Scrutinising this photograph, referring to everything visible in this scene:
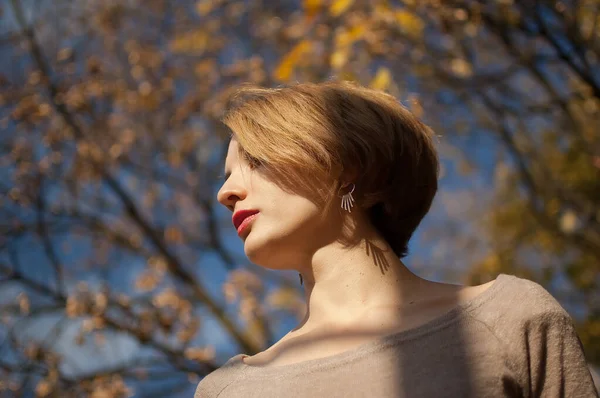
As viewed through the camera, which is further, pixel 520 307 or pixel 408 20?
pixel 408 20

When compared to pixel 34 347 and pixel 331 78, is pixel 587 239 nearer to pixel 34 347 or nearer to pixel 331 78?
pixel 331 78

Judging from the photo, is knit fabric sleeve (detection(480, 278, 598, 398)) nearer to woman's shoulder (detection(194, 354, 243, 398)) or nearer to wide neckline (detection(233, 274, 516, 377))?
wide neckline (detection(233, 274, 516, 377))

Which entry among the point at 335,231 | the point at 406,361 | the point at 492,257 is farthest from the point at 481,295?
the point at 492,257

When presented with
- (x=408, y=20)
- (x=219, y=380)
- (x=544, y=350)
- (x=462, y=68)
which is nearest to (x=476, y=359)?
(x=544, y=350)

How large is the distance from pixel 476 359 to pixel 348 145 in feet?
1.75

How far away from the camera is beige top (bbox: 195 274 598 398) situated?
4.66 ft

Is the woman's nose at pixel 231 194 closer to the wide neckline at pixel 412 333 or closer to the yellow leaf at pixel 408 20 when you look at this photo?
the wide neckline at pixel 412 333

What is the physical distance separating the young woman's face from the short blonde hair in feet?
0.11

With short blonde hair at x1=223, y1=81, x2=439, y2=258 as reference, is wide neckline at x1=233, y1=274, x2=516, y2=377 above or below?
below

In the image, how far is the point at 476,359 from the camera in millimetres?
1433

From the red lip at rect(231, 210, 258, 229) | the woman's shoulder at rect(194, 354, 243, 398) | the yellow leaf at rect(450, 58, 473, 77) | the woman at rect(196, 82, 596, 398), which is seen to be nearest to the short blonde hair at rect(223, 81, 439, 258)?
the woman at rect(196, 82, 596, 398)

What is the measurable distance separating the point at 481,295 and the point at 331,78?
0.76m

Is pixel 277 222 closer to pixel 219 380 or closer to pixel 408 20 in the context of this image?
pixel 219 380

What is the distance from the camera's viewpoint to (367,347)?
154 cm
